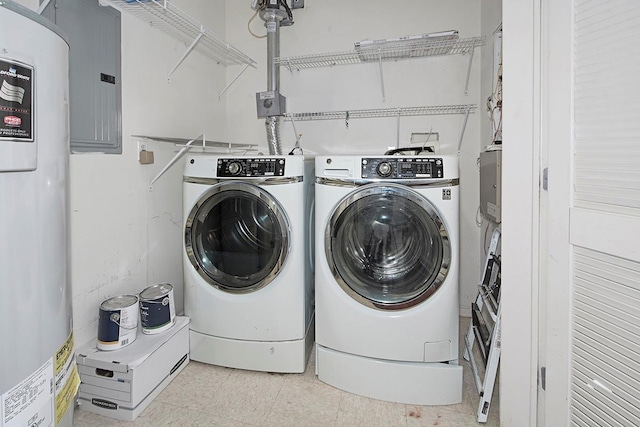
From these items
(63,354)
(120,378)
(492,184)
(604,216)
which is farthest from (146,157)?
(604,216)

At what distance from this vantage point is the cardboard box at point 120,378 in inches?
58.2

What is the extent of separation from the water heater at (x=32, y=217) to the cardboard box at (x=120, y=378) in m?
0.83

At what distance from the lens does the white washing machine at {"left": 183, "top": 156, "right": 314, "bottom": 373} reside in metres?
1.73

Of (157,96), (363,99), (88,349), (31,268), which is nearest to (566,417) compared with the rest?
(31,268)

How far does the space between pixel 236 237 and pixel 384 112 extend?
4.81ft

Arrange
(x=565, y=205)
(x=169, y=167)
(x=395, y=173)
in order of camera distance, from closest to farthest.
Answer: (x=565, y=205)
(x=395, y=173)
(x=169, y=167)

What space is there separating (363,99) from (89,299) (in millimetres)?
2151

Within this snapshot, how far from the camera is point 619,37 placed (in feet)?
3.44

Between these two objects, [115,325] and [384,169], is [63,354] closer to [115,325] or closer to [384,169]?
[115,325]

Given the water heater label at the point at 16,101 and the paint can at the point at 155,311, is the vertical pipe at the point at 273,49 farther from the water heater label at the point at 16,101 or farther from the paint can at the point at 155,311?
the water heater label at the point at 16,101

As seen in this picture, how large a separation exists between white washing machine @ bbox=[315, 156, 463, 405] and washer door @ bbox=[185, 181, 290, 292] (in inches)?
9.1

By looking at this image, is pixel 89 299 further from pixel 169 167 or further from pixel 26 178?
pixel 26 178

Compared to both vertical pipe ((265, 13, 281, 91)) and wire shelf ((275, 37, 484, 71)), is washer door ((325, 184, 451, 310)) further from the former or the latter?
vertical pipe ((265, 13, 281, 91))

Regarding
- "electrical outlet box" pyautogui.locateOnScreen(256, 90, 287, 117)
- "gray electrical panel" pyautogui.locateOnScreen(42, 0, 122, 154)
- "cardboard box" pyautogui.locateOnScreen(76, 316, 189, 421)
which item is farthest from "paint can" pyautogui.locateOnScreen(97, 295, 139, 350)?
"electrical outlet box" pyautogui.locateOnScreen(256, 90, 287, 117)
